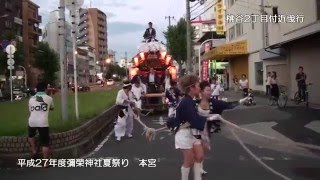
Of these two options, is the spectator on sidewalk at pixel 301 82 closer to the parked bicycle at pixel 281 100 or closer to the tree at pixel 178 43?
the parked bicycle at pixel 281 100

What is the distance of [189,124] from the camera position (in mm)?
6980

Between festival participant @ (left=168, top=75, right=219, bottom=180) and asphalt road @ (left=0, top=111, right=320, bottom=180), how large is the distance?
1.68m

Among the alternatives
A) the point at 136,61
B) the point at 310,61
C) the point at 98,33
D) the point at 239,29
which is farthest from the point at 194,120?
the point at 98,33

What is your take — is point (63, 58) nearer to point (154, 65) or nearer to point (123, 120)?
point (123, 120)

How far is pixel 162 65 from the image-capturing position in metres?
24.4

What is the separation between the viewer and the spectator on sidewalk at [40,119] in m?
A: 10.1

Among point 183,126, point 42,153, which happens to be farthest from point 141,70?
point 183,126

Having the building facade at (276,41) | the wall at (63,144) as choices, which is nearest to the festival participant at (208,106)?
the wall at (63,144)

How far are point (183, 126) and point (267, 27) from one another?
2833 centimetres

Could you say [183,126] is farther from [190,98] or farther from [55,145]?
[55,145]

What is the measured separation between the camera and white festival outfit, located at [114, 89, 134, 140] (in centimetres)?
1470

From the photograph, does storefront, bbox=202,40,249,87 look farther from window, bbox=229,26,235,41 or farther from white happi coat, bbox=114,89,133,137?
white happi coat, bbox=114,89,133,137

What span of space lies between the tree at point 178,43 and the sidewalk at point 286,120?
147 ft

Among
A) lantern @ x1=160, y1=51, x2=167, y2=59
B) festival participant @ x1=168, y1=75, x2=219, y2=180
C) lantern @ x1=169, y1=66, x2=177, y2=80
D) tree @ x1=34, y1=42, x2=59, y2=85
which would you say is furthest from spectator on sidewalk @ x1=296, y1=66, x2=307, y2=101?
tree @ x1=34, y1=42, x2=59, y2=85
